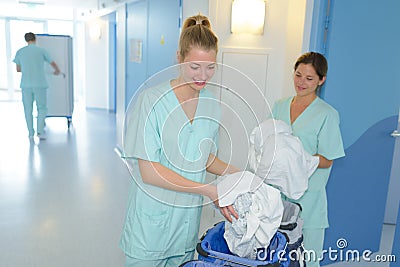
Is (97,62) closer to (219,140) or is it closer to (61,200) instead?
(61,200)

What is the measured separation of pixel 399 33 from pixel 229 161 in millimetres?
1671

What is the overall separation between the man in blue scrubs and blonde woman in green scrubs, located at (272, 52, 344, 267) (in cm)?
442

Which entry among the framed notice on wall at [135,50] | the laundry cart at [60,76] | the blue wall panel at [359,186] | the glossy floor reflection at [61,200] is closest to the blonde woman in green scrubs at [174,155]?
the glossy floor reflection at [61,200]

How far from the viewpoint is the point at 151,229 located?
1.30 m

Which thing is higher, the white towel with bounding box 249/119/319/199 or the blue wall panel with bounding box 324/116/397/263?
the white towel with bounding box 249/119/319/199

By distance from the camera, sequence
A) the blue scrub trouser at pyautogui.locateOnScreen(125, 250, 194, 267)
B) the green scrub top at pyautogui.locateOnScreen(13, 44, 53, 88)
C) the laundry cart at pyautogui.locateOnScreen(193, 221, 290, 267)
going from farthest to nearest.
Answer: the green scrub top at pyautogui.locateOnScreen(13, 44, 53, 88) < the blue scrub trouser at pyautogui.locateOnScreen(125, 250, 194, 267) < the laundry cart at pyautogui.locateOnScreen(193, 221, 290, 267)

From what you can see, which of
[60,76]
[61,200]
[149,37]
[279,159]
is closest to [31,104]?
[60,76]

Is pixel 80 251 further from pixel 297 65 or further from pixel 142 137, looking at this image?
pixel 297 65

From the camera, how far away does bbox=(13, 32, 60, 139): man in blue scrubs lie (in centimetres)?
520

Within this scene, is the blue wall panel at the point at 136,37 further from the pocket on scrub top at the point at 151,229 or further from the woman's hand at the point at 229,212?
the woman's hand at the point at 229,212

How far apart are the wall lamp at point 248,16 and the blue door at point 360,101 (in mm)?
506

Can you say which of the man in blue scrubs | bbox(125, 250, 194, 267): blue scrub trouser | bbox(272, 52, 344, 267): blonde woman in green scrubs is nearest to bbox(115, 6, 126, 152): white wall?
the man in blue scrubs

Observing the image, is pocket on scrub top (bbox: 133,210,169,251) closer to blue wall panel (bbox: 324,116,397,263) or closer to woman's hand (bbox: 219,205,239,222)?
woman's hand (bbox: 219,205,239,222)

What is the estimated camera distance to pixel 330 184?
237 cm
